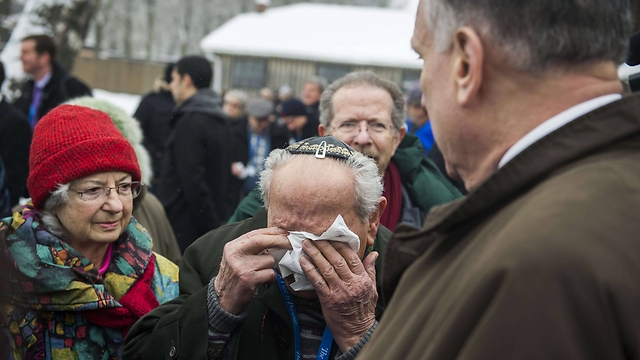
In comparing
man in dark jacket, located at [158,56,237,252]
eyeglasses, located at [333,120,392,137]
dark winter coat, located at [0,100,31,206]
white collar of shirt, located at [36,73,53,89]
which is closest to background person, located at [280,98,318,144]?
white collar of shirt, located at [36,73,53,89]

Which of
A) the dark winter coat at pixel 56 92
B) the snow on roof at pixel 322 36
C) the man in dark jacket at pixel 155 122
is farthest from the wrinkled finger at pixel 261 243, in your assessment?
the snow on roof at pixel 322 36

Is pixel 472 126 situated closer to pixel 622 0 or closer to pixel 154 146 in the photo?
pixel 622 0

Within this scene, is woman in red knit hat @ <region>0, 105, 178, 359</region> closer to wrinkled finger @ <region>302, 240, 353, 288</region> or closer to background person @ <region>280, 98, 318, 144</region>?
wrinkled finger @ <region>302, 240, 353, 288</region>

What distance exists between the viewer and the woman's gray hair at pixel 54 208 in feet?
10.3

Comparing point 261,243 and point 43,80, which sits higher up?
point 261,243

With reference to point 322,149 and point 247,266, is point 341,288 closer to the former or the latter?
point 247,266

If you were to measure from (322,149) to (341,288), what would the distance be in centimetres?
55

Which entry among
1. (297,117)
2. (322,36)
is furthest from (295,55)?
(297,117)

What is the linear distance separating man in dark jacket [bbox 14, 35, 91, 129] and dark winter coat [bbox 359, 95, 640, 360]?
655 cm

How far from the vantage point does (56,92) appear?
7301 millimetres

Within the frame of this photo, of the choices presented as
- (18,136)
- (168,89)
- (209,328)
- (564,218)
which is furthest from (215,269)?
(168,89)

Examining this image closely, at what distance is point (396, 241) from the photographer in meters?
1.52

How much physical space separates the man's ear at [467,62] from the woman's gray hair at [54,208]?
222 cm

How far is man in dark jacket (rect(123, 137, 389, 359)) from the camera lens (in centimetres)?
242
